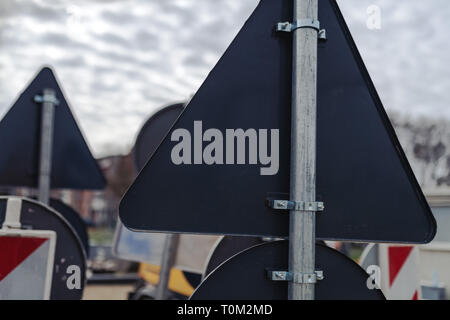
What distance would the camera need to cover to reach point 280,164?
1631 mm

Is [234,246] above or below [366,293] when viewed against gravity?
above

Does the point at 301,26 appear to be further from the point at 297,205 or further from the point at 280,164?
the point at 297,205

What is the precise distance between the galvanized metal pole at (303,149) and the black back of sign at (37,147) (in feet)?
7.68

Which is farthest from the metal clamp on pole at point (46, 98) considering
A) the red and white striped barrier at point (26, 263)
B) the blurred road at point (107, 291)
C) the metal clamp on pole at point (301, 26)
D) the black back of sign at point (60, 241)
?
the blurred road at point (107, 291)

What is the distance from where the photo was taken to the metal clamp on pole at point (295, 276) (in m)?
1.55

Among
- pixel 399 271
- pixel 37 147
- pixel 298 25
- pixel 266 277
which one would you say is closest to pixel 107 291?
pixel 37 147

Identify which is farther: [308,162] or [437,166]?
[437,166]

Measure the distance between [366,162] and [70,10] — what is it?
69.5 inches

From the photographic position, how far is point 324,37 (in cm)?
169

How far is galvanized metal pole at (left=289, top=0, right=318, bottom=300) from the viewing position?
1.56 m

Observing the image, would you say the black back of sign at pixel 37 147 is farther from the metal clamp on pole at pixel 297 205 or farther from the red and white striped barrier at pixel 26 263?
the metal clamp on pole at pixel 297 205

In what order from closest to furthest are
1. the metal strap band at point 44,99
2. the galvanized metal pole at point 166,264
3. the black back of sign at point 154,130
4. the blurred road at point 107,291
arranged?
the metal strap band at point 44,99
the galvanized metal pole at point 166,264
the black back of sign at point 154,130
the blurred road at point 107,291
